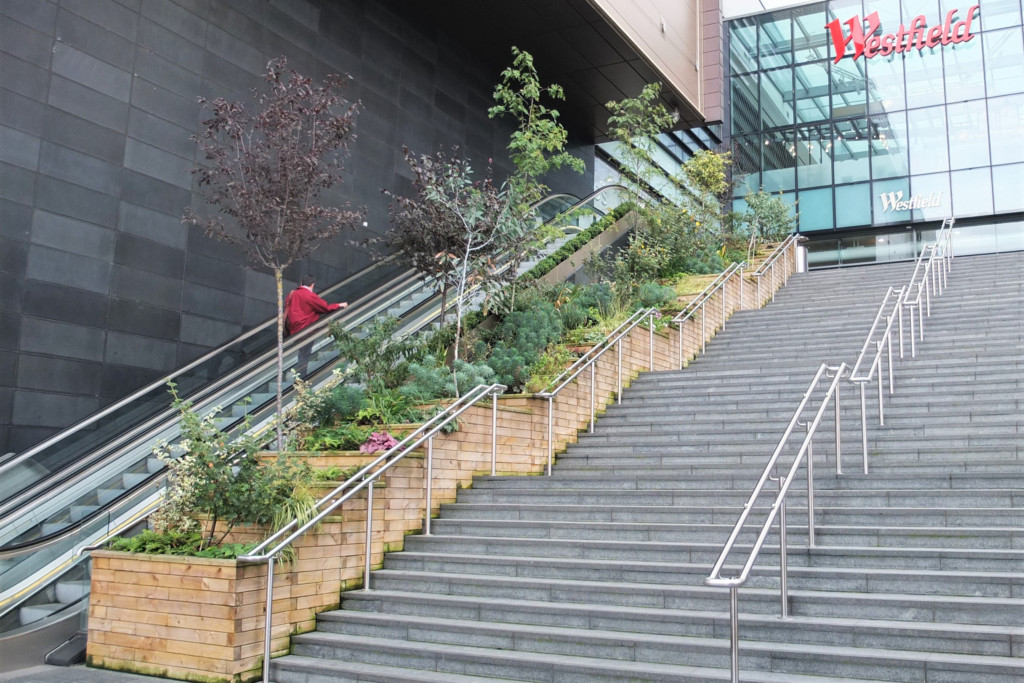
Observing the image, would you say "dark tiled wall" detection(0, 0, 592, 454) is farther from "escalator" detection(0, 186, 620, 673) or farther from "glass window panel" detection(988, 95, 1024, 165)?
"glass window panel" detection(988, 95, 1024, 165)

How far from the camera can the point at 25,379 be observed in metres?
9.52

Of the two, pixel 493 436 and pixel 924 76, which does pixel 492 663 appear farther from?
pixel 924 76

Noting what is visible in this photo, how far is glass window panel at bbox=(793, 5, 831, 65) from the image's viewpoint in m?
28.4

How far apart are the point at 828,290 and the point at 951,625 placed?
1300 cm

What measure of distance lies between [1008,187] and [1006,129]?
172cm

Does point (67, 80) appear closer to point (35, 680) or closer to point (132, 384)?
point (132, 384)

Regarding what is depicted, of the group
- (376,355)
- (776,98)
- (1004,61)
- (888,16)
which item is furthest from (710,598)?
(888,16)

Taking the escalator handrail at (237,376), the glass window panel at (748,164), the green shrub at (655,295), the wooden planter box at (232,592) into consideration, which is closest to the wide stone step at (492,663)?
the wooden planter box at (232,592)

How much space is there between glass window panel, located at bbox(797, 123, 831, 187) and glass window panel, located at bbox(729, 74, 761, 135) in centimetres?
166

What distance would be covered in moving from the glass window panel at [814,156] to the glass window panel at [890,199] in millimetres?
1515

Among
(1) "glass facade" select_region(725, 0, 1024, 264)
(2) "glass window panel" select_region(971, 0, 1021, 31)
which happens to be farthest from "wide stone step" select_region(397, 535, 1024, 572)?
(2) "glass window panel" select_region(971, 0, 1021, 31)

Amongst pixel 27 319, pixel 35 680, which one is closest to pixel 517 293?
pixel 27 319

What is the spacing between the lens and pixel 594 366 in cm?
1048

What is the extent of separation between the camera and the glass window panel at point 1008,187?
972 inches
